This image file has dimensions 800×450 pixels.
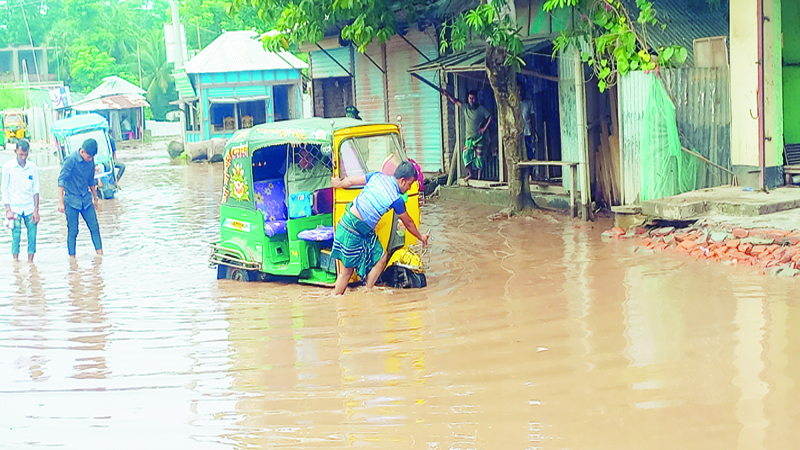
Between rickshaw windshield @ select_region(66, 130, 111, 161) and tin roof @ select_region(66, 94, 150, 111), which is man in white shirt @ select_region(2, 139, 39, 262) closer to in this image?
rickshaw windshield @ select_region(66, 130, 111, 161)

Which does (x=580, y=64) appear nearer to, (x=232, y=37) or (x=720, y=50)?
(x=720, y=50)

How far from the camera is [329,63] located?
70.9 ft

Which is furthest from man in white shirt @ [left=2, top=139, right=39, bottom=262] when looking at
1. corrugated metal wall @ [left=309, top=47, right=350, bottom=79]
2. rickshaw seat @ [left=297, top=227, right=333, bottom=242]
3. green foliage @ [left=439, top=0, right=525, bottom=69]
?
corrugated metal wall @ [left=309, top=47, right=350, bottom=79]

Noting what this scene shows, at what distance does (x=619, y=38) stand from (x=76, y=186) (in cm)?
734

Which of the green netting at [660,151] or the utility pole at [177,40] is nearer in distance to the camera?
the green netting at [660,151]

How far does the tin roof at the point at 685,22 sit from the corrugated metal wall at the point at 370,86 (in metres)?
7.78

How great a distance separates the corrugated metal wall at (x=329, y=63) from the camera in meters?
21.0

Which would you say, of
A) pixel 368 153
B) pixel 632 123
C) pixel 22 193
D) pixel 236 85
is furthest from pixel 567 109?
pixel 236 85

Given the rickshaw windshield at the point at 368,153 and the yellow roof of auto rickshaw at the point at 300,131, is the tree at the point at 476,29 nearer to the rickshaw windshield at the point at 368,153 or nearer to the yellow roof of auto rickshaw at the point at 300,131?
the rickshaw windshield at the point at 368,153

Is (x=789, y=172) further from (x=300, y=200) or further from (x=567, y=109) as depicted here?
(x=300, y=200)

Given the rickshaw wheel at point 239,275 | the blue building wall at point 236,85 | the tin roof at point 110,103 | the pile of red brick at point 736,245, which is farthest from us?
the tin roof at point 110,103

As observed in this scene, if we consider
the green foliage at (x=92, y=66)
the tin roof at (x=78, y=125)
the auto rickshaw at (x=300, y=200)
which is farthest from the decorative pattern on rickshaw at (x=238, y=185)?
the green foliage at (x=92, y=66)

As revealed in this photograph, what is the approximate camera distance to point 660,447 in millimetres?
4602

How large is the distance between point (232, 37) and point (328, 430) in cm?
3196
